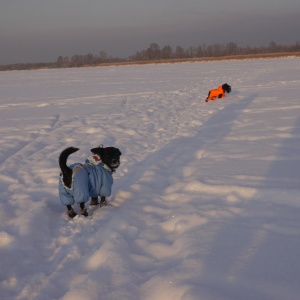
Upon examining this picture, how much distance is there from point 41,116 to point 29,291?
6.91 m

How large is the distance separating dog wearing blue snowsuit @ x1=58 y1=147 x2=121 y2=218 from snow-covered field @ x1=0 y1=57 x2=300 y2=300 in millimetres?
195

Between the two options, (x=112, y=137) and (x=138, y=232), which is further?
(x=112, y=137)

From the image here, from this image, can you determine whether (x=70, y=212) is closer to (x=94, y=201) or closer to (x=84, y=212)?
(x=84, y=212)

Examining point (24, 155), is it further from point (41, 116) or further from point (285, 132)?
point (285, 132)

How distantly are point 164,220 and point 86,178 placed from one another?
848 millimetres

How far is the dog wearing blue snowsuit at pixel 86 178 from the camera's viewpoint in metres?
3.13

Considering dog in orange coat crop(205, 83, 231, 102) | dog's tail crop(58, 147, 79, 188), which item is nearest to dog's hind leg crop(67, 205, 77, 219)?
dog's tail crop(58, 147, 79, 188)

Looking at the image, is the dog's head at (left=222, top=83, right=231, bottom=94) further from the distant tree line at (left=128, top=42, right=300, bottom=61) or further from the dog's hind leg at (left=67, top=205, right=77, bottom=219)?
the distant tree line at (left=128, top=42, right=300, bottom=61)

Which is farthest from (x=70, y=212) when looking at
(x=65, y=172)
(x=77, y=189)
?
(x=65, y=172)

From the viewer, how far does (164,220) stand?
3133 mm

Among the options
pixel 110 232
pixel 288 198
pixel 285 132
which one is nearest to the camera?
pixel 110 232

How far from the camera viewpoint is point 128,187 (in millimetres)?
3990

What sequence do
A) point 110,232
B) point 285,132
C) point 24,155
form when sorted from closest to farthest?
point 110,232, point 24,155, point 285,132

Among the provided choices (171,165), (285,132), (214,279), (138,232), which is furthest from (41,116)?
(214,279)
